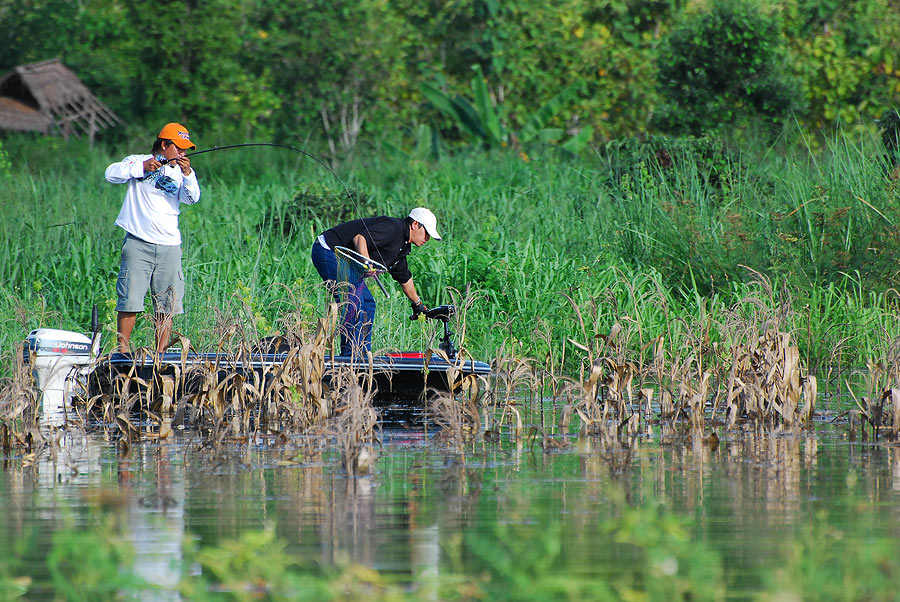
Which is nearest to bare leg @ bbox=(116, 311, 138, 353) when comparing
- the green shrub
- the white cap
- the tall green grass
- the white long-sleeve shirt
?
the white long-sleeve shirt

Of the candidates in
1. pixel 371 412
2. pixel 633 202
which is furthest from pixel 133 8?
pixel 371 412

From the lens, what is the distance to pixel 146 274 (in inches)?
364

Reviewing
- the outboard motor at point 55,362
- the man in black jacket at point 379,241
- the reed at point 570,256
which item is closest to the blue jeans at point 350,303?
the man in black jacket at point 379,241

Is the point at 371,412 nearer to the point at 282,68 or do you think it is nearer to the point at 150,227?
the point at 150,227

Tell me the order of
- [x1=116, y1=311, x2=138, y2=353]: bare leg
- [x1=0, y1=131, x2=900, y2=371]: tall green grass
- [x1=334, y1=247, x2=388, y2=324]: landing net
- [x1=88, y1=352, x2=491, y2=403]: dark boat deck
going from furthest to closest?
[x1=0, y1=131, x2=900, y2=371]: tall green grass, [x1=334, y1=247, x2=388, y2=324]: landing net, [x1=116, y1=311, x2=138, y2=353]: bare leg, [x1=88, y1=352, x2=491, y2=403]: dark boat deck

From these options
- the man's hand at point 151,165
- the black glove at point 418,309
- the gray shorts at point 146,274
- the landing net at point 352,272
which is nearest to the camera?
the man's hand at point 151,165

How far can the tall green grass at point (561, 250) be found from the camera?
1120cm

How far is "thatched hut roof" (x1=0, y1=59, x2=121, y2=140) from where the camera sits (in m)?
23.9

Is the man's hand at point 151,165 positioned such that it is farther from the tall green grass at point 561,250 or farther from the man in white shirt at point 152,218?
the tall green grass at point 561,250

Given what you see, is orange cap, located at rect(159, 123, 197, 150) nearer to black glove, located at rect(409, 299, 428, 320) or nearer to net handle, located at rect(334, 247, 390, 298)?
net handle, located at rect(334, 247, 390, 298)

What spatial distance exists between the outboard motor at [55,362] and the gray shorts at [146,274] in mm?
710

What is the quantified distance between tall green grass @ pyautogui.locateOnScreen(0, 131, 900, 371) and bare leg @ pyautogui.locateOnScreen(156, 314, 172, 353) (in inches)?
41.8

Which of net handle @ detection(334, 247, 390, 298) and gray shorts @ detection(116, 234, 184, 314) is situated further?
net handle @ detection(334, 247, 390, 298)

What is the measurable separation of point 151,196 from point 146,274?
1.71ft
